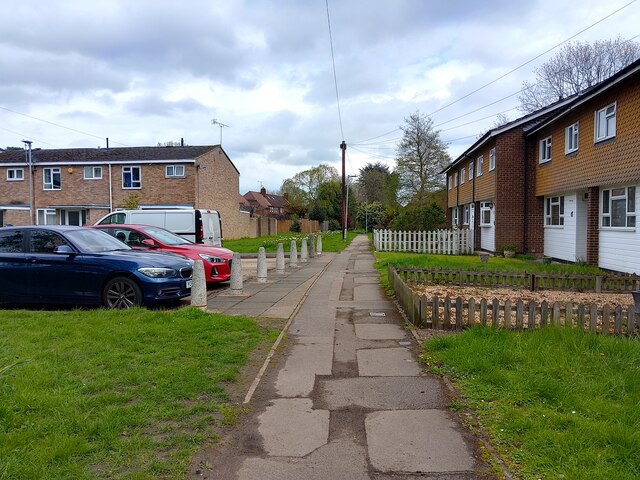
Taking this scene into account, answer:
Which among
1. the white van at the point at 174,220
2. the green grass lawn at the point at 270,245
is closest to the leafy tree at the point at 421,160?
the green grass lawn at the point at 270,245

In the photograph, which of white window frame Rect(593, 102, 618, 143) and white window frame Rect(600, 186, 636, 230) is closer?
white window frame Rect(600, 186, 636, 230)

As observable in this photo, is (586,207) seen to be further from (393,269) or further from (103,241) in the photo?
(103,241)

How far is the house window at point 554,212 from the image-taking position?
65.2 feet

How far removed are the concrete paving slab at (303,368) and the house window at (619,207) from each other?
11.2 metres

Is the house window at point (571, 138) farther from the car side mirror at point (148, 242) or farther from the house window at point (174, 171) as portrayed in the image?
the house window at point (174, 171)

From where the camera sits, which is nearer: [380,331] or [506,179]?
[380,331]

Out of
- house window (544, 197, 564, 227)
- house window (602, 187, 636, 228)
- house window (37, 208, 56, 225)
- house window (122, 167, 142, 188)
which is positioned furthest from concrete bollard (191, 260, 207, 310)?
Answer: house window (37, 208, 56, 225)

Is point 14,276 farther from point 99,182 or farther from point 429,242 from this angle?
point 99,182

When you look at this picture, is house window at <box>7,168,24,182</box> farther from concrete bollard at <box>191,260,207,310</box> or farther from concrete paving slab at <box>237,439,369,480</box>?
concrete paving slab at <box>237,439,369,480</box>

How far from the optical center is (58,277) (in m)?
8.95

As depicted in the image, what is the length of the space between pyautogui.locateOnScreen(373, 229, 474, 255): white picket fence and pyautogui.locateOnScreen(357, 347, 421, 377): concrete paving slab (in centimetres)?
1947

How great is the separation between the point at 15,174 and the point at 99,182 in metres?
6.49

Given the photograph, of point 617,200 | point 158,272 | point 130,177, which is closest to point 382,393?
point 158,272

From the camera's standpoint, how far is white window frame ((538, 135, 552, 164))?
20547mm
